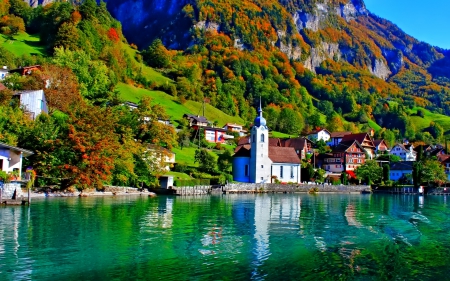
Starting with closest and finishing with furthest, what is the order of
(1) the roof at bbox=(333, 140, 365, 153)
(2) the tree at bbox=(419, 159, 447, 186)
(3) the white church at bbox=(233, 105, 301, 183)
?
(3) the white church at bbox=(233, 105, 301, 183) < (2) the tree at bbox=(419, 159, 447, 186) < (1) the roof at bbox=(333, 140, 365, 153)

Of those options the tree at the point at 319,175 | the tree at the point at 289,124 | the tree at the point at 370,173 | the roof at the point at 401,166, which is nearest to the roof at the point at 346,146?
the roof at the point at 401,166

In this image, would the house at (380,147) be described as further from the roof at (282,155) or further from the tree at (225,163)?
the tree at (225,163)

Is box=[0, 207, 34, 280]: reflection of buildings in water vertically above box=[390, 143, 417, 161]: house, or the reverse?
box=[390, 143, 417, 161]: house

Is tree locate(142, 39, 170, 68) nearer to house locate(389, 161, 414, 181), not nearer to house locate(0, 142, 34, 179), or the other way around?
house locate(389, 161, 414, 181)

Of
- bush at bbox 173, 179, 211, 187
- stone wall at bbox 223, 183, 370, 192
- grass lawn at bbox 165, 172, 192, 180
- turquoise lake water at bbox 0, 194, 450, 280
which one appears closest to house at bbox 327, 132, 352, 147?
stone wall at bbox 223, 183, 370, 192

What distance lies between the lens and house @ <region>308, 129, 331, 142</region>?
15012cm

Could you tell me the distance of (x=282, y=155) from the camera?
94562 millimetres

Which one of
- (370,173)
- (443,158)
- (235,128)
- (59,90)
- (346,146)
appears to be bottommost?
(370,173)

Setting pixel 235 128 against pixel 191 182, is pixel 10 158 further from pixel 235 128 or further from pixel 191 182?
pixel 235 128

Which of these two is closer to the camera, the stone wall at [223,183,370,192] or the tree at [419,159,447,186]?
the stone wall at [223,183,370,192]

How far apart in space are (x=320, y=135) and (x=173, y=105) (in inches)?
1861

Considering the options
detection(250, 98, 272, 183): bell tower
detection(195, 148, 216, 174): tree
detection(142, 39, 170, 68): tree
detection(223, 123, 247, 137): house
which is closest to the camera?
detection(195, 148, 216, 174): tree

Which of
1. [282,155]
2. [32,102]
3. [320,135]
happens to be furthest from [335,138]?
[32,102]

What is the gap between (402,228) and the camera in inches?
1302
